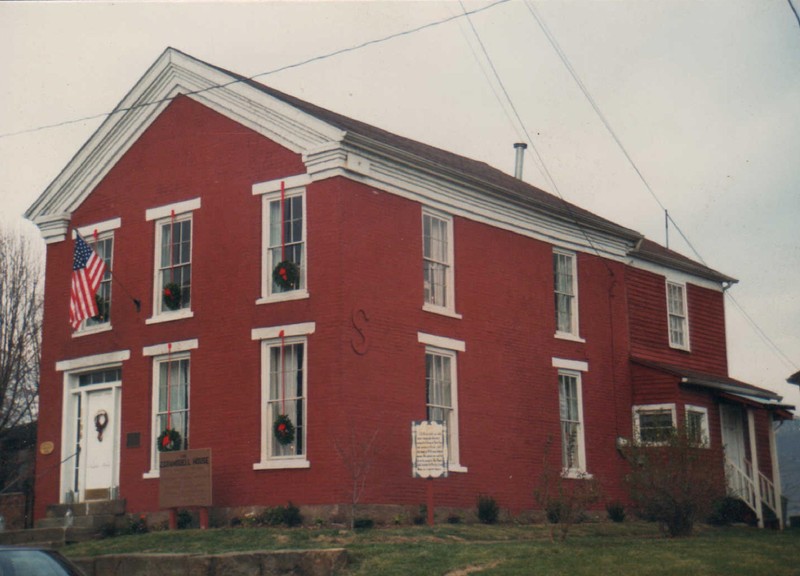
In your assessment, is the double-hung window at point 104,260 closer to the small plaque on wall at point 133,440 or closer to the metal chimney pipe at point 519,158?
the small plaque on wall at point 133,440

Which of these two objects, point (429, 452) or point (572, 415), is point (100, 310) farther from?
point (572, 415)

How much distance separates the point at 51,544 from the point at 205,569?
6.56 m

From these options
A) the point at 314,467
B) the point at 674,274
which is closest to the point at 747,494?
the point at 674,274

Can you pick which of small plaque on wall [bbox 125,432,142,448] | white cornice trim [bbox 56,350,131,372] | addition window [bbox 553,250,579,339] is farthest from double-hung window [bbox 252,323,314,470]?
addition window [bbox 553,250,579,339]

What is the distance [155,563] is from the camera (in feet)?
52.3

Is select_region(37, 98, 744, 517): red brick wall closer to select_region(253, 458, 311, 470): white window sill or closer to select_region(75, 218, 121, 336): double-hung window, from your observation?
select_region(253, 458, 311, 470): white window sill

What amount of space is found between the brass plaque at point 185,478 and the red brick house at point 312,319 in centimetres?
92

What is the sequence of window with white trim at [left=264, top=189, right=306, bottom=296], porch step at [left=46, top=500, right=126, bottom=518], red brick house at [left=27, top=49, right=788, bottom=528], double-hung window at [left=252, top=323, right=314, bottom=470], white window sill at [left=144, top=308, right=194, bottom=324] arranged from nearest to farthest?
1. double-hung window at [left=252, top=323, right=314, bottom=470]
2. red brick house at [left=27, top=49, right=788, bottom=528]
3. window with white trim at [left=264, top=189, right=306, bottom=296]
4. porch step at [left=46, top=500, right=126, bottom=518]
5. white window sill at [left=144, top=308, right=194, bottom=324]

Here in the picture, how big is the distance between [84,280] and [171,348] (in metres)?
2.48

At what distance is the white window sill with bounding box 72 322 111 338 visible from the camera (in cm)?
2427

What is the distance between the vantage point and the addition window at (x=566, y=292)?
26.6m

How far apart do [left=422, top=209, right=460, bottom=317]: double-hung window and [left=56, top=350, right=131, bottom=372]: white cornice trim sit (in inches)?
254

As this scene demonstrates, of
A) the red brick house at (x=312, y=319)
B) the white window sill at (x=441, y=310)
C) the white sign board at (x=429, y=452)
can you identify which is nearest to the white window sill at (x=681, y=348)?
the red brick house at (x=312, y=319)

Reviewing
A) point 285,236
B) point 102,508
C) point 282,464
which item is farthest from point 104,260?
point 282,464
